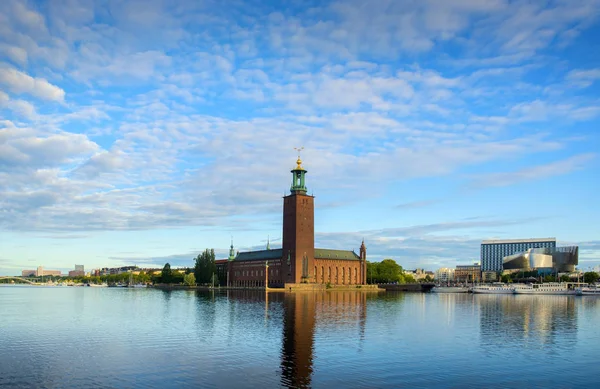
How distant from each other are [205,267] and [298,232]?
39512mm

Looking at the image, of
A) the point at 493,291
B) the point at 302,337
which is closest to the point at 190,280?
the point at 493,291

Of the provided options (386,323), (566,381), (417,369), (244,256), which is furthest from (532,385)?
(244,256)

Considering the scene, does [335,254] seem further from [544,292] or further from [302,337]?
[302,337]

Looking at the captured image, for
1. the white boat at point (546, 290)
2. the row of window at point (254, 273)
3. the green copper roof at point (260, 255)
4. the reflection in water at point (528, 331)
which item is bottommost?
the white boat at point (546, 290)

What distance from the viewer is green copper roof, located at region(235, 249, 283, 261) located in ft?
563

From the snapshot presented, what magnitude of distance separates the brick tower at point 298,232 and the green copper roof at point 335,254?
12312 mm

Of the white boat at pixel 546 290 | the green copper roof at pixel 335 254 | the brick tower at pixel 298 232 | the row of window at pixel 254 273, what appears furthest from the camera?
the green copper roof at pixel 335 254

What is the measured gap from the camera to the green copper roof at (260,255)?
171750 millimetres

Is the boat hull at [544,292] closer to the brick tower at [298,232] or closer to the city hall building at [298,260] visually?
the city hall building at [298,260]

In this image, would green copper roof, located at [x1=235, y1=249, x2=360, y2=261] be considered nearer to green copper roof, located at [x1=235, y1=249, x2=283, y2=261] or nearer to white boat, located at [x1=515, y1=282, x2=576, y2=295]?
green copper roof, located at [x1=235, y1=249, x2=283, y2=261]

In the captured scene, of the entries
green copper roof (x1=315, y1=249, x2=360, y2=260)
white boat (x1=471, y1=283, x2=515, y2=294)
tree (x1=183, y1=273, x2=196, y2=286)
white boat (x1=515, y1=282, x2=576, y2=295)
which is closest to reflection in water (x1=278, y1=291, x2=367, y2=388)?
white boat (x1=515, y1=282, x2=576, y2=295)

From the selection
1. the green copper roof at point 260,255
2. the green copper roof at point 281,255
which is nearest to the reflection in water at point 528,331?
the green copper roof at point 281,255

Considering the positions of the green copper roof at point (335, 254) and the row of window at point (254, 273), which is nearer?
→ the row of window at point (254, 273)

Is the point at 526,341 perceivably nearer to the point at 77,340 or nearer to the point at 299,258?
the point at 77,340
